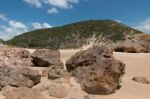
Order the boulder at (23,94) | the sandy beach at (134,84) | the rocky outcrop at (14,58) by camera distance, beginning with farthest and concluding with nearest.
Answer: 1. the rocky outcrop at (14,58)
2. the sandy beach at (134,84)
3. the boulder at (23,94)

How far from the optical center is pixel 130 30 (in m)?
100

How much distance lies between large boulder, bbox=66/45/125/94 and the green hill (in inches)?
3017

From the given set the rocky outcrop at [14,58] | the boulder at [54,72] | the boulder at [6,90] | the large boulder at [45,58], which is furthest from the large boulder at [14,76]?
the large boulder at [45,58]

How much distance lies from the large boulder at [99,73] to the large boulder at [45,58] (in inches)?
52.4

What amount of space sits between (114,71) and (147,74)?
17.6 feet

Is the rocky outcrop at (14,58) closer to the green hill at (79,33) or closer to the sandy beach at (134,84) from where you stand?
the sandy beach at (134,84)

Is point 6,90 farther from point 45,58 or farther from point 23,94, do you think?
point 45,58

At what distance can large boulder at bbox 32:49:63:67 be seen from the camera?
14547 mm

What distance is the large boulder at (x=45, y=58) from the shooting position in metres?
14.5

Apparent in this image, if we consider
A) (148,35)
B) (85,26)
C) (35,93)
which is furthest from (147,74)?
(85,26)

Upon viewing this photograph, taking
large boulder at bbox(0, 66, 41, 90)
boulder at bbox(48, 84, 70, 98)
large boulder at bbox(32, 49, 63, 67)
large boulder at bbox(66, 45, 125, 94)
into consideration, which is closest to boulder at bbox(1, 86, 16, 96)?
large boulder at bbox(0, 66, 41, 90)

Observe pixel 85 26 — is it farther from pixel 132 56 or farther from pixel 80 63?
pixel 80 63

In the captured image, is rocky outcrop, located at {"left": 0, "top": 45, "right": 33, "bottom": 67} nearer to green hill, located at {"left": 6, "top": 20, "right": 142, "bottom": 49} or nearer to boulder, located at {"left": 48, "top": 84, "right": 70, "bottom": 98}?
boulder, located at {"left": 48, "top": 84, "right": 70, "bottom": 98}

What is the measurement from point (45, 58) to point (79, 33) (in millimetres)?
84657
